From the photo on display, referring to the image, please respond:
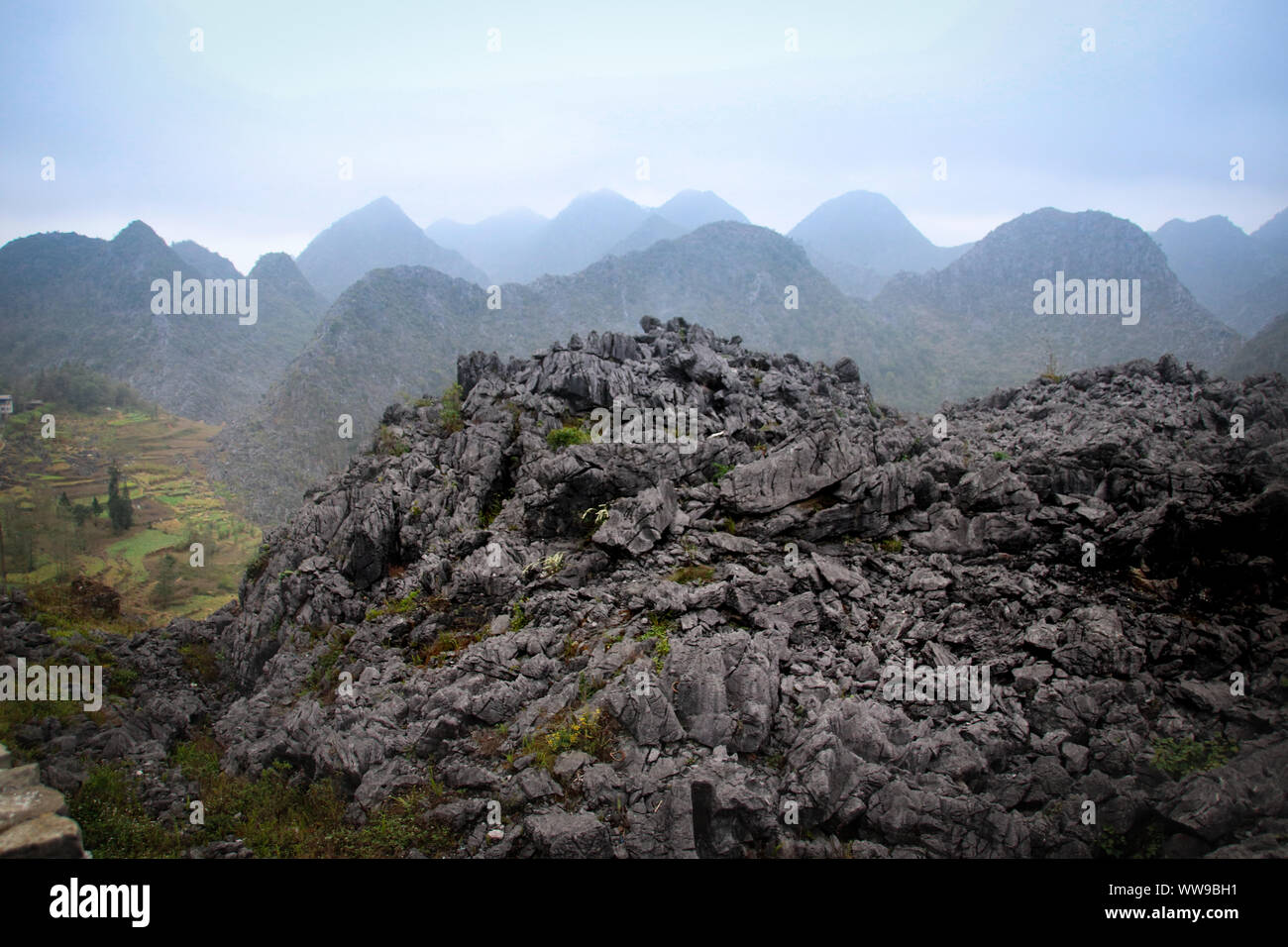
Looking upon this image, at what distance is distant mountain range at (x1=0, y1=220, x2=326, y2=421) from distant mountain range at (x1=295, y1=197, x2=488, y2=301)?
60.0 feet

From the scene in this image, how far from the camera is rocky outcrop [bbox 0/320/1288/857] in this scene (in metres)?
6.53

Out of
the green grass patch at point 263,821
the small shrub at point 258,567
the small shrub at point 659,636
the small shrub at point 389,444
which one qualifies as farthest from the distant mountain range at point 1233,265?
the small shrub at point 258,567

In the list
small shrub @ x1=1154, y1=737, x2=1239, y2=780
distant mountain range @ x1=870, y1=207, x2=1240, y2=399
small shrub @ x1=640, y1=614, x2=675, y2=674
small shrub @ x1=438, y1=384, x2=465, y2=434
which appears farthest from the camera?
distant mountain range @ x1=870, y1=207, x2=1240, y2=399

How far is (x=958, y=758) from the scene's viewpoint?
6.85 metres

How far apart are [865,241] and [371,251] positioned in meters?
89.2

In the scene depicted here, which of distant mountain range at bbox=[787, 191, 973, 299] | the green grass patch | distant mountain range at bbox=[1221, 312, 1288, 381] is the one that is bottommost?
the green grass patch

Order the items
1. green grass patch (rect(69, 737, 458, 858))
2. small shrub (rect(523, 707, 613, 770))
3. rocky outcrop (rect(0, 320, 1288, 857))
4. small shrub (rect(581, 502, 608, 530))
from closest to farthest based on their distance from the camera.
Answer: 1. rocky outcrop (rect(0, 320, 1288, 857))
2. green grass patch (rect(69, 737, 458, 858))
3. small shrub (rect(523, 707, 613, 770))
4. small shrub (rect(581, 502, 608, 530))

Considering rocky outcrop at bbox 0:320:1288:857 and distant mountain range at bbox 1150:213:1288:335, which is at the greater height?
distant mountain range at bbox 1150:213:1288:335

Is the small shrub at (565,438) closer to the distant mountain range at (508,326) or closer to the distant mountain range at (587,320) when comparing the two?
the distant mountain range at (508,326)

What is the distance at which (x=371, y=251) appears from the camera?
344 ft

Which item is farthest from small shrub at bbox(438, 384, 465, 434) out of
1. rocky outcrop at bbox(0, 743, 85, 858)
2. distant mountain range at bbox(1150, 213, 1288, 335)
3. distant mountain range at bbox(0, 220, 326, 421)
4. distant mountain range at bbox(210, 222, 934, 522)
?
distant mountain range at bbox(0, 220, 326, 421)

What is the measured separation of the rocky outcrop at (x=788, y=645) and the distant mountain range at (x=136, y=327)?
2544 inches

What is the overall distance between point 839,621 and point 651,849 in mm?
4684

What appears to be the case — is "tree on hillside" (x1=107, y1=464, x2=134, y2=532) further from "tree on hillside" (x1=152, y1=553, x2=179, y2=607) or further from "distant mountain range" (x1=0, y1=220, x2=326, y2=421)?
"distant mountain range" (x1=0, y1=220, x2=326, y2=421)
